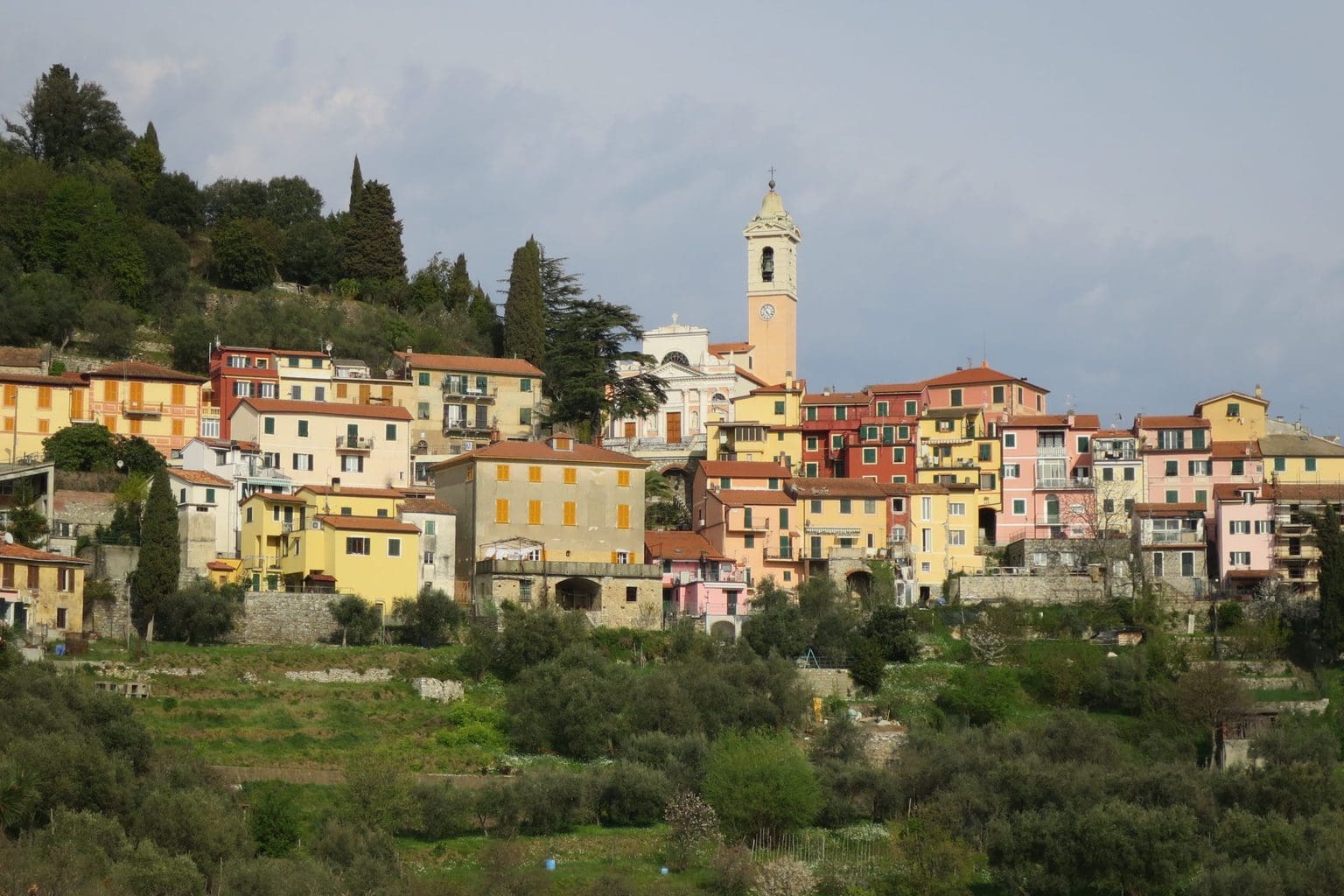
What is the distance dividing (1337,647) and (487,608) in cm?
2770

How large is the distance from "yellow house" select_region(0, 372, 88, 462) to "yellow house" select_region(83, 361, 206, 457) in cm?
93

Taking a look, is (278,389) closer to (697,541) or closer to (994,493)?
(697,541)

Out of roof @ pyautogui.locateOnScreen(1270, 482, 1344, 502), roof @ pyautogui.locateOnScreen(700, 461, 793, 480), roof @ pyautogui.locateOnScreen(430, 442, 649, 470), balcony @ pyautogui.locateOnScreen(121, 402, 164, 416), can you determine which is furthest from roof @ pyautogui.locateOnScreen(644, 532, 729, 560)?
roof @ pyautogui.locateOnScreen(1270, 482, 1344, 502)

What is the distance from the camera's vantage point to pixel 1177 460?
86062 mm

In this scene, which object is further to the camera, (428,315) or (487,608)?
(428,315)

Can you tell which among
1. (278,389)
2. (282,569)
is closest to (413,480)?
(278,389)

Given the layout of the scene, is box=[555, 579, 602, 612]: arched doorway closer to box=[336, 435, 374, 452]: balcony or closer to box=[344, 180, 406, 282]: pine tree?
box=[336, 435, 374, 452]: balcony

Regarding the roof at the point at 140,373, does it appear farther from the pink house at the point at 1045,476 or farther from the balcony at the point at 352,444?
the pink house at the point at 1045,476

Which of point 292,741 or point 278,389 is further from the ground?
point 278,389

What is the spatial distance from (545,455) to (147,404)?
1641 cm

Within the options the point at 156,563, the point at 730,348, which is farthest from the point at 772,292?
the point at 156,563

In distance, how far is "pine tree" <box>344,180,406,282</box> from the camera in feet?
350

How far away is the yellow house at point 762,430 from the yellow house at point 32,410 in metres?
24.8

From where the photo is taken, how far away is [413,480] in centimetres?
8588
